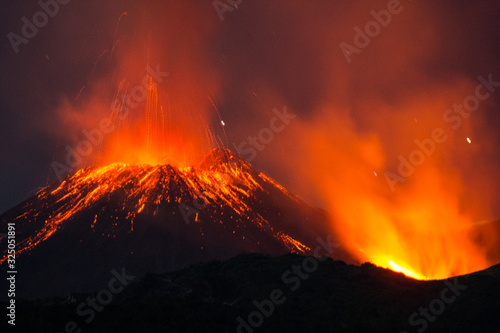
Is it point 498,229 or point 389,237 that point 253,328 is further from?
point 389,237

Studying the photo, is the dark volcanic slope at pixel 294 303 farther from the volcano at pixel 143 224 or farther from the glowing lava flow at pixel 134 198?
the glowing lava flow at pixel 134 198

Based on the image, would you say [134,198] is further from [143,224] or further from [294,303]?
[294,303]

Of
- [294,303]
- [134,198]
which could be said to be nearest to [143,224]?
[134,198]

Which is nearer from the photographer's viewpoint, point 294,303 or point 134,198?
point 294,303

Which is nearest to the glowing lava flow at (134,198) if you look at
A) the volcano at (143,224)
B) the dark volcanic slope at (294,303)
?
the volcano at (143,224)

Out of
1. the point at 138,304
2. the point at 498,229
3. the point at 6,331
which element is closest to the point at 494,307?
the point at 138,304

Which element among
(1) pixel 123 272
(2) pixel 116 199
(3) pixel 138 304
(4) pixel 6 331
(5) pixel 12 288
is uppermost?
(2) pixel 116 199
